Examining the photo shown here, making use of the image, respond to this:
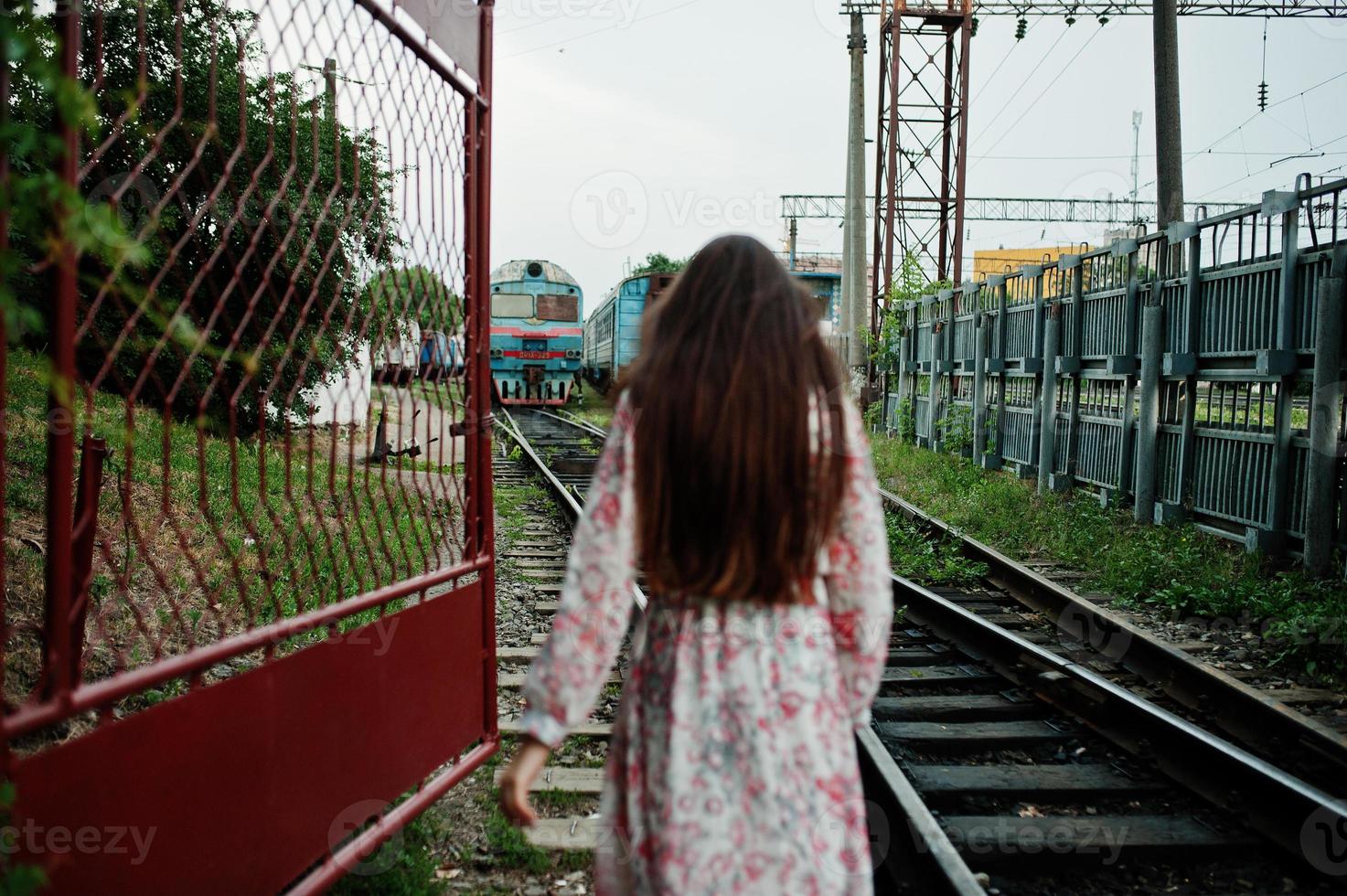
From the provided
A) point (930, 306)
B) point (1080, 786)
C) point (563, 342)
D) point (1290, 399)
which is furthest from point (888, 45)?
point (1080, 786)

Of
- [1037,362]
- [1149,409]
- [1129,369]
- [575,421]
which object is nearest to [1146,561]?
[1149,409]

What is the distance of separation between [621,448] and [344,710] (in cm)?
158

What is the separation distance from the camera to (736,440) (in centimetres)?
174

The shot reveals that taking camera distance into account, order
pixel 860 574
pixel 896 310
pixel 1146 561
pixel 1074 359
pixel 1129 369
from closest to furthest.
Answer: pixel 860 574
pixel 1146 561
pixel 1129 369
pixel 1074 359
pixel 896 310

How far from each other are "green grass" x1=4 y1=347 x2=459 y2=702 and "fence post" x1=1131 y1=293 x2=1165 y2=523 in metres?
6.07

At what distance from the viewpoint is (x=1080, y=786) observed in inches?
156

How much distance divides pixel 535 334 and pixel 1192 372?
18790 mm

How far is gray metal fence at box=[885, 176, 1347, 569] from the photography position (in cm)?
664

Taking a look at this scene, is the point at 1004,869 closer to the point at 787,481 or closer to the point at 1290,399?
the point at 787,481

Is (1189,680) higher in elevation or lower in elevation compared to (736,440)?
lower

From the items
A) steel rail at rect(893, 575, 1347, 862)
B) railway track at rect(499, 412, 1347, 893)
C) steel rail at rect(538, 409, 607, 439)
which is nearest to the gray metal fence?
railway track at rect(499, 412, 1347, 893)

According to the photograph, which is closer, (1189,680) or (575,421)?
(1189,680)

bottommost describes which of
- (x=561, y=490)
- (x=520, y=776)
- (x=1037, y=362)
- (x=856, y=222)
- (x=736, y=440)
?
(x=561, y=490)

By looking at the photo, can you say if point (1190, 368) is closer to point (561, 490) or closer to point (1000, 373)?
point (1000, 373)
